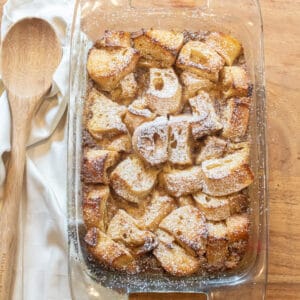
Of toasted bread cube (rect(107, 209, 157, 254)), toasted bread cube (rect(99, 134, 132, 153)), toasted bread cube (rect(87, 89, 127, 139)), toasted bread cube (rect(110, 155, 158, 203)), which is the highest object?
toasted bread cube (rect(87, 89, 127, 139))

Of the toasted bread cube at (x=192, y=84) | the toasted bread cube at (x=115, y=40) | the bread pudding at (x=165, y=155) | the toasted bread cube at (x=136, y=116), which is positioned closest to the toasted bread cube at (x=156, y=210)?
the bread pudding at (x=165, y=155)

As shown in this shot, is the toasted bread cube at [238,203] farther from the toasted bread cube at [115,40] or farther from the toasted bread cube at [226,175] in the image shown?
the toasted bread cube at [115,40]

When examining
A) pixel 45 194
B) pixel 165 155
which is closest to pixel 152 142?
pixel 165 155

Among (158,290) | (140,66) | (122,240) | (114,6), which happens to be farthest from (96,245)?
(114,6)

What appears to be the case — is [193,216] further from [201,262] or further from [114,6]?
[114,6]

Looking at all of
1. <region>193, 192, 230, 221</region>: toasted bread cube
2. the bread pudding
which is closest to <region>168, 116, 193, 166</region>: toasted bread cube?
the bread pudding

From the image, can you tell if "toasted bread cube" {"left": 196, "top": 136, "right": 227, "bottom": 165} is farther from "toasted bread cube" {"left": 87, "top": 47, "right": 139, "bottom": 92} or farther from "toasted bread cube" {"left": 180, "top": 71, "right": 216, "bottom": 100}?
"toasted bread cube" {"left": 87, "top": 47, "right": 139, "bottom": 92}
